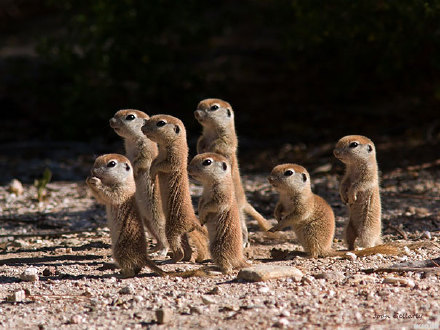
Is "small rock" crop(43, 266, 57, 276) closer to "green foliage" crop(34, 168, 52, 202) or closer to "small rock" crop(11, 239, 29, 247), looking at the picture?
"small rock" crop(11, 239, 29, 247)

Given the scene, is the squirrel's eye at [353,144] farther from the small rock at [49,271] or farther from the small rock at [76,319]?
the small rock at [76,319]

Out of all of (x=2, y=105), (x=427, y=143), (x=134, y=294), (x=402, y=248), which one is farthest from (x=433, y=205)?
(x=2, y=105)

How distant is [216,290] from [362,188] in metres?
2.10

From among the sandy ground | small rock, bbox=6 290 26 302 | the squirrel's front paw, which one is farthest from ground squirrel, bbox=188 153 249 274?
small rock, bbox=6 290 26 302

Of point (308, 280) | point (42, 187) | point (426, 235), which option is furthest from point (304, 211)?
point (42, 187)

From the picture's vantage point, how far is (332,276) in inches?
218

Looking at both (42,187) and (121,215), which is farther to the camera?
(42,187)

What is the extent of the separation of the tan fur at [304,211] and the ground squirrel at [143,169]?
3.69ft

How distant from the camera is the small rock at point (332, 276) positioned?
5516mm

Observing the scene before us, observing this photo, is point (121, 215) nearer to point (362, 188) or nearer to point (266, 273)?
point (266, 273)

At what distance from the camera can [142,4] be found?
11906 mm

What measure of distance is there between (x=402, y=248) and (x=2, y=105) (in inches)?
406

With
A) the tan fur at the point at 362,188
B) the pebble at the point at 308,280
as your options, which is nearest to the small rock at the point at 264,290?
the pebble at the point at 308,280

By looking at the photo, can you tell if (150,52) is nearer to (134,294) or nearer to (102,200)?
(102,200)
